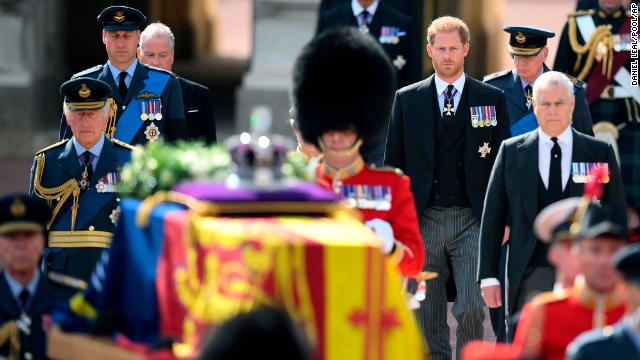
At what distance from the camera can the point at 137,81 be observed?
12.0 metres

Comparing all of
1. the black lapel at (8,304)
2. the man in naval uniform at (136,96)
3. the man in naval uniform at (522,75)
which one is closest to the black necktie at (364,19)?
the man in naval uniform at (522,75)

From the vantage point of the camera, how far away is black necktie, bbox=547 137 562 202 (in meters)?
9.93

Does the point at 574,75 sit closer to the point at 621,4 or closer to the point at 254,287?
the point at 621,4

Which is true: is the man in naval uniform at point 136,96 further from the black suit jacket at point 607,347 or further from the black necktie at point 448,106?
the black suit jacket at point 607,347

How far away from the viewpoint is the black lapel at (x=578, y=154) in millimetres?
9898

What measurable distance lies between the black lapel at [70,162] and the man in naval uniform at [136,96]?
4.47 feet

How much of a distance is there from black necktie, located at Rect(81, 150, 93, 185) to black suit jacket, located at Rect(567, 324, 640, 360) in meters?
4.30

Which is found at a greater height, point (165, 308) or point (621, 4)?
point (621, 4)

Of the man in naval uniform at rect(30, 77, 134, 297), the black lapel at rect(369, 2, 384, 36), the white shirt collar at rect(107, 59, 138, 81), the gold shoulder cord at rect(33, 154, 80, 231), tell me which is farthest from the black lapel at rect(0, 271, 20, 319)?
the black lapel at rect(369, 2, 384, 36)

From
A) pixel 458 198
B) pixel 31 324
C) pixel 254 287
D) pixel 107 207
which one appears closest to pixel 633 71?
pixel 458 198

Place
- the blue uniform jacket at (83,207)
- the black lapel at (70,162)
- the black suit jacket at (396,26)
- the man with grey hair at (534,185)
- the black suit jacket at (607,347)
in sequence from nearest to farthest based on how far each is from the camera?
1. the black suit jacket at (607,347)
2. the man with grey hair at (534,185)
3. the blue uniform jacket at (83,207)
4. the black lapel at (70,162)
5. the black suit jacket at (396,26)

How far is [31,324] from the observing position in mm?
8062

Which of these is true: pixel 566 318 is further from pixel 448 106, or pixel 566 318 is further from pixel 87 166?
pixel 448 106

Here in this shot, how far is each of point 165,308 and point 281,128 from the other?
1174 cm
